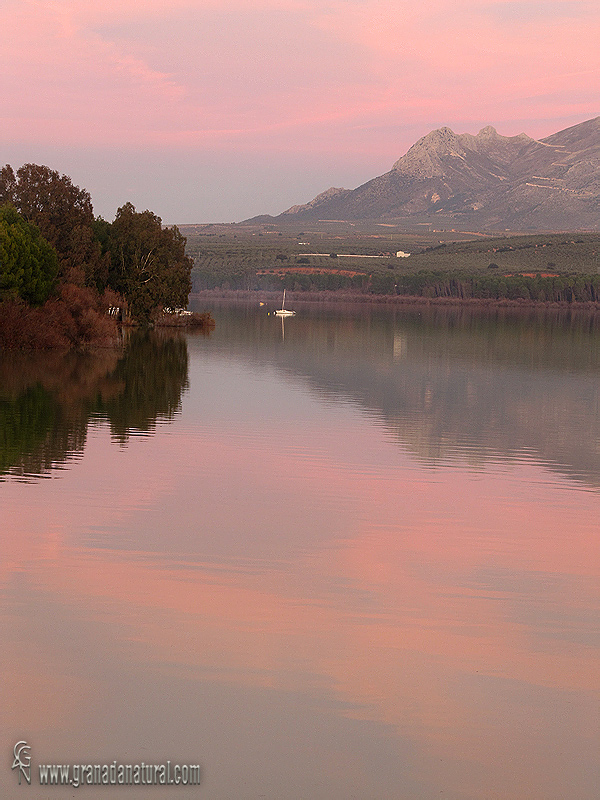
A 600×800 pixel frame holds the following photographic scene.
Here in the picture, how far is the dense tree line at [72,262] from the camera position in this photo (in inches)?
2148

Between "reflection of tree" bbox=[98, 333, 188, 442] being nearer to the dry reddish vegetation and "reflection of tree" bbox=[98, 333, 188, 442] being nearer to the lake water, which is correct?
the lake water

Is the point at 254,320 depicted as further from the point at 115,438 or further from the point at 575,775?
the point at 575,775

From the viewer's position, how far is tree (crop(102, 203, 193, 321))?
76.1 metres

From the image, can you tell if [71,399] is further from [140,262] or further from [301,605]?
[140,262]

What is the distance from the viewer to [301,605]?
43.8ft

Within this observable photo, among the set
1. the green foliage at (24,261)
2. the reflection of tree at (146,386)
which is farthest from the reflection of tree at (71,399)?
the green foliage at (24,261)

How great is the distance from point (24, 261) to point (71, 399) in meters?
20.0

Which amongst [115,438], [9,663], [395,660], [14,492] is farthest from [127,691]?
[115,438]

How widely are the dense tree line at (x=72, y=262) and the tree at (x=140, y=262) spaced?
70mm

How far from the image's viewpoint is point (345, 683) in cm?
1063

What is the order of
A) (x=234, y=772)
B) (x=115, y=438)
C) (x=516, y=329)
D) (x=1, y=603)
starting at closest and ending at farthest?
(x=234, y=772) < (x=1, y=603) < (x=115, y=438) < (x=516, y=329)

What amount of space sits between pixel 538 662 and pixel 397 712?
7.43ft

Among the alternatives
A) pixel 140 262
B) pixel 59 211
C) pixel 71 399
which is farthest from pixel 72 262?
pixel 71 399

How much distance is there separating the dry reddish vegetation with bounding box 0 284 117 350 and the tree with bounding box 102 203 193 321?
355 inches
